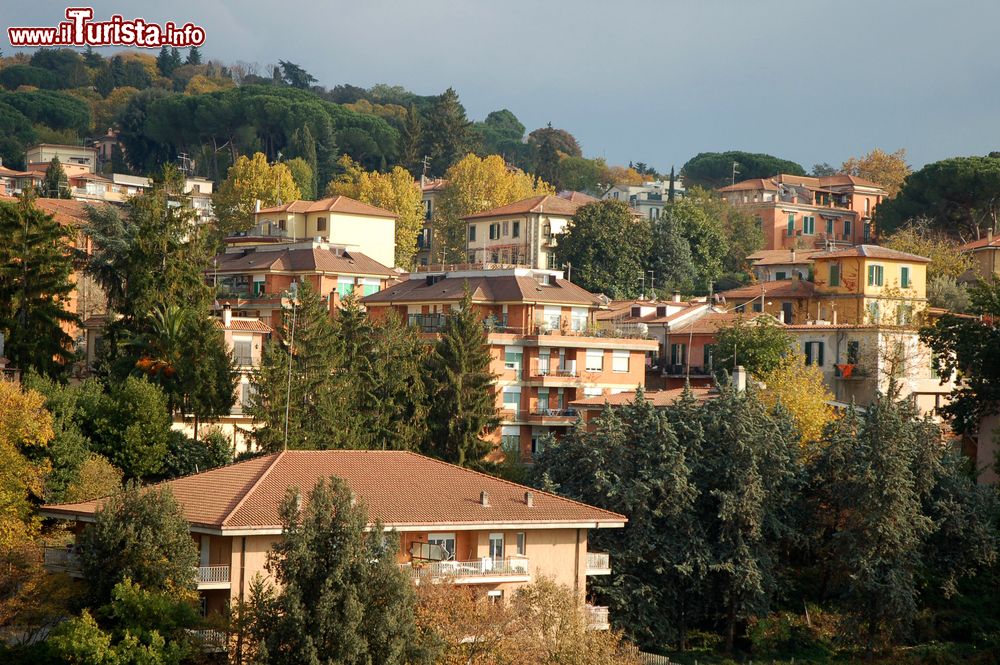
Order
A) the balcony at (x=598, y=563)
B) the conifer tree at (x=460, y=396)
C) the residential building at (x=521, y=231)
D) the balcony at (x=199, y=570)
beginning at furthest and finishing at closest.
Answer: the residential building at (x=521, y=231)
the conifer tree at (x=460, y=396)
the balcony at (x=598, y=563)
the balcony at (x=199, y=570)

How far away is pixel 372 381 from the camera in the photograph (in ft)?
175

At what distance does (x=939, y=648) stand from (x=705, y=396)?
542 inches

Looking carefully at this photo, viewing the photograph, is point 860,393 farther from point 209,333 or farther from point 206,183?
point 206,183

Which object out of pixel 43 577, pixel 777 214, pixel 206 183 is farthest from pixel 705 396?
pixel 206 183

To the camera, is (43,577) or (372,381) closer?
(43,577)

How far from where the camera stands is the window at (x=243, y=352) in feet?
191

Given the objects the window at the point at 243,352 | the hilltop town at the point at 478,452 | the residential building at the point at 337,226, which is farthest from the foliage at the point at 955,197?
the window at the point at 243,352

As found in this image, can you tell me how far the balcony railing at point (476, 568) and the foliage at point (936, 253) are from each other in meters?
43.2

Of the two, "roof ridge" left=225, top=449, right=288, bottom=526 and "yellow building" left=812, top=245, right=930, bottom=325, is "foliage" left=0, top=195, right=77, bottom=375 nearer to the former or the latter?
"roof ridge" left=225, top=449, right=288, bottom=526

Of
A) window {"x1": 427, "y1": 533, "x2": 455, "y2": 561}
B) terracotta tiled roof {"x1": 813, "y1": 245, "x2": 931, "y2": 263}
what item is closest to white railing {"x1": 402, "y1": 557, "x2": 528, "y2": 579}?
window {"x1": 427, "y1": 533, "x2": 455, "y2": 561}

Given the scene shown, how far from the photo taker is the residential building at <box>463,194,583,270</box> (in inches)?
3602

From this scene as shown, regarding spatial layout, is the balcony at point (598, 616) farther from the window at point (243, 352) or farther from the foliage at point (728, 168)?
the foliage at point (728, 168)

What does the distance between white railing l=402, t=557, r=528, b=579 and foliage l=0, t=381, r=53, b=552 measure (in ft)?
35.9

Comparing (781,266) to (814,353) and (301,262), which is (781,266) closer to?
(814,353)
